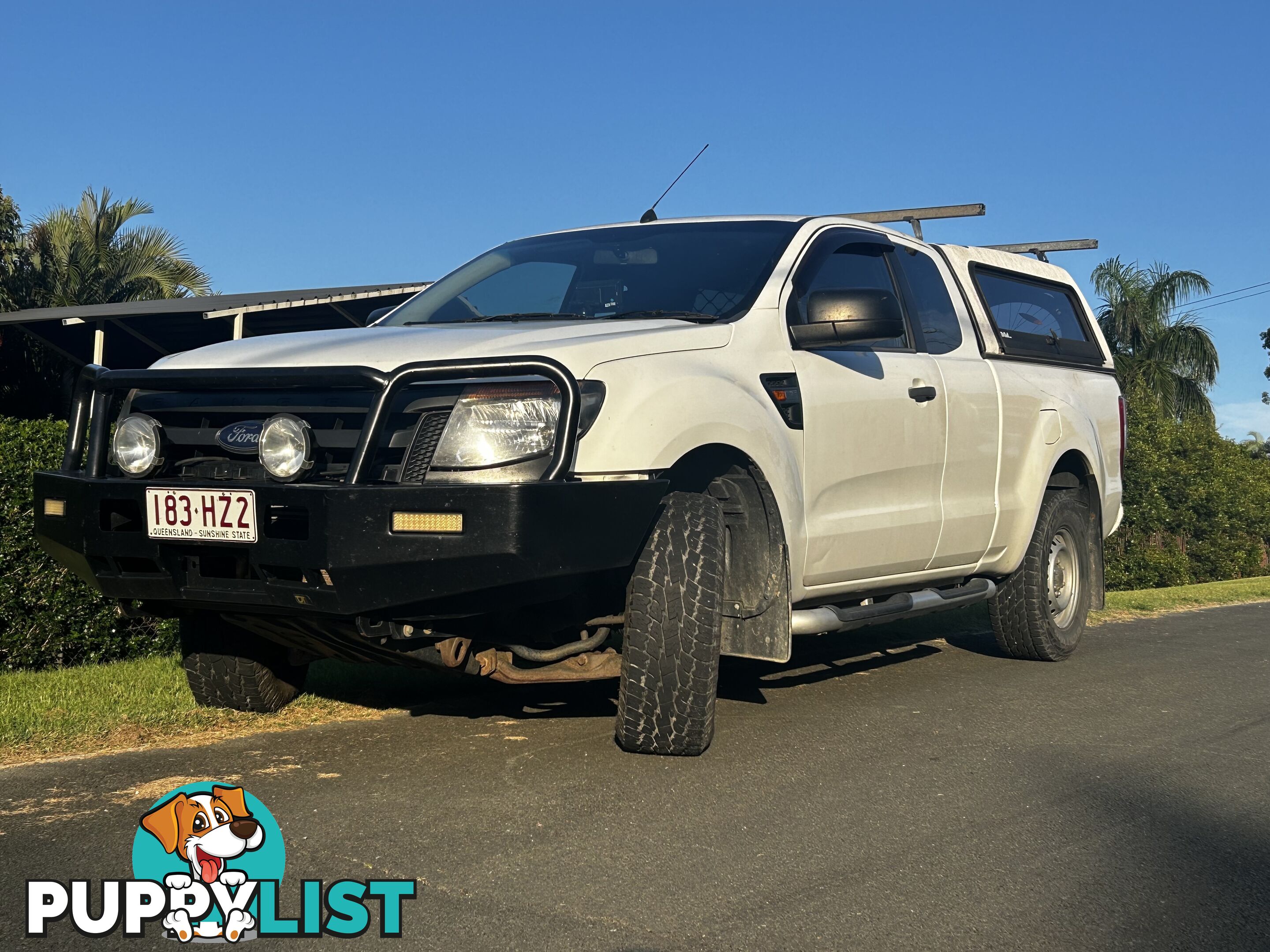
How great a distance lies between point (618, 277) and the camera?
5.52m

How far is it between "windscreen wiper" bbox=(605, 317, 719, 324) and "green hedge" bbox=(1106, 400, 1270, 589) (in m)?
16.9

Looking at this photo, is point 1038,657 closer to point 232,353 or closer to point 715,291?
point 715,291

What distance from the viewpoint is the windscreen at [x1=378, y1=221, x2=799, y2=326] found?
17.0 ft

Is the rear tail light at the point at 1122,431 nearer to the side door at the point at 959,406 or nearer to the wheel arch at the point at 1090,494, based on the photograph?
the wheel arch at the point at 1090,494

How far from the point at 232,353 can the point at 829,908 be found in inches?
107

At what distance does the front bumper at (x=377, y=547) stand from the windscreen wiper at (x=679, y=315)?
949 mm

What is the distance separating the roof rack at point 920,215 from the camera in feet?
25.1

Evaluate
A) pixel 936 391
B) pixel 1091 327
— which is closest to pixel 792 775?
pixel 936 391

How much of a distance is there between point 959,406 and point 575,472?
2.72 meters

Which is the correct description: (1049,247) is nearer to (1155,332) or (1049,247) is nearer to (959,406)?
(959,406)

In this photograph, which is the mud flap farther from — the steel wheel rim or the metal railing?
the steel wheel rim

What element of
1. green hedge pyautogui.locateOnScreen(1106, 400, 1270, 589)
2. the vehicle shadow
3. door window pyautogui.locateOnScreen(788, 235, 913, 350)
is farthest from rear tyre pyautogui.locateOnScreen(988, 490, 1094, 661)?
green hedge pyautogui.locateOnScreen(1106, 400, 1270, 589)

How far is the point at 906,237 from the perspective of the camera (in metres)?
6.48

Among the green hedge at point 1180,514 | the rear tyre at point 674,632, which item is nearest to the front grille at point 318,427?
the rear tyre at point 674,632
